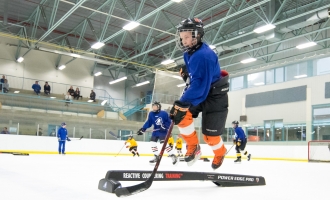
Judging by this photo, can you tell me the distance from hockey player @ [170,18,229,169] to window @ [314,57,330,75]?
15.0 metres

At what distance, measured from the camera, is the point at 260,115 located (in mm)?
18109

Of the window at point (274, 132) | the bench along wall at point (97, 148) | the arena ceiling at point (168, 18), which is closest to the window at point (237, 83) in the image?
the arena ceiling at point (168, 18)

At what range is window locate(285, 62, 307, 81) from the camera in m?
16.6

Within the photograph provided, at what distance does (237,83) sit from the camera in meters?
20.3

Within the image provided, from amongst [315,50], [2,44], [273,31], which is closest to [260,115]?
[315,50]

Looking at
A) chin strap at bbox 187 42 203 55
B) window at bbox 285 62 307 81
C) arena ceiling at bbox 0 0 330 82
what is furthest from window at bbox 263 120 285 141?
chin strap at bbox 187 42 203 55

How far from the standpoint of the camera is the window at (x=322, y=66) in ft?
51.5

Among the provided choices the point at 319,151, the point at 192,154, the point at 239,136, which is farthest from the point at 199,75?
the point at 319,151

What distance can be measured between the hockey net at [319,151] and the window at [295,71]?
6.58 m

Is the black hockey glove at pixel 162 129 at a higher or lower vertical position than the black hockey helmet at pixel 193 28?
lower

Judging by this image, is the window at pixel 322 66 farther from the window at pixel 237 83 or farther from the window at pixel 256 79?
the window at pixel 237 83

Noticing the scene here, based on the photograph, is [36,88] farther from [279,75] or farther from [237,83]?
[279,75]

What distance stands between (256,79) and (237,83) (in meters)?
1.58

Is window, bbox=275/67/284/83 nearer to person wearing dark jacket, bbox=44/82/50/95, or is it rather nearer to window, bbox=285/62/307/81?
window, bbox=285/62/307/81
